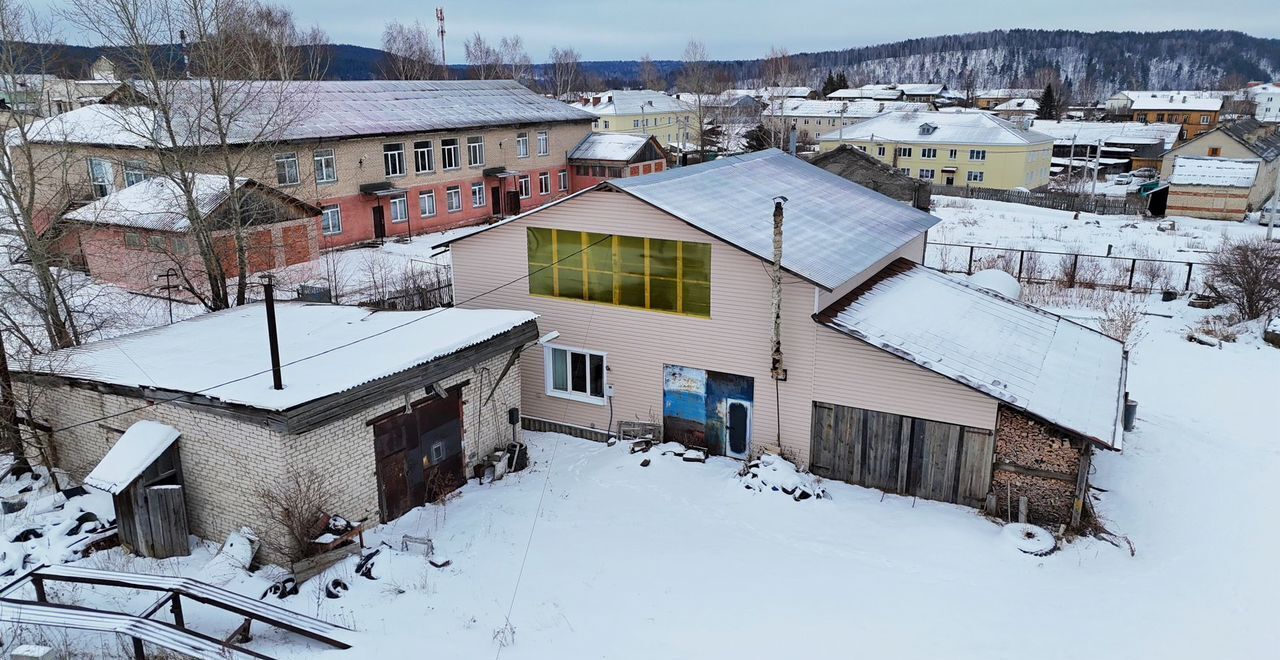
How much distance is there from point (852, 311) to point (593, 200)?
5.59 meters

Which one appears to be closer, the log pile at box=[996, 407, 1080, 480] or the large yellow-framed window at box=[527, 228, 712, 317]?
the log pile at box=[996, 407, 1080, 480]

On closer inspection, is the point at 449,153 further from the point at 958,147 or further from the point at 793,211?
the point at 958,147

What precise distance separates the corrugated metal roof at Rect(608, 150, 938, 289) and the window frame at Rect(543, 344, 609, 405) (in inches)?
145

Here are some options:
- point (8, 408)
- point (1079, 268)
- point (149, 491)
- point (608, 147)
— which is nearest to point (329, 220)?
point (608, 147)

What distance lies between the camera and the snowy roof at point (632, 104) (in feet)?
291

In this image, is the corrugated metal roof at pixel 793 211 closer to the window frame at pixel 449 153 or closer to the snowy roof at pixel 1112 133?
the window frame at pixel 449 153

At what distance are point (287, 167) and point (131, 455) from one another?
24.1 metres

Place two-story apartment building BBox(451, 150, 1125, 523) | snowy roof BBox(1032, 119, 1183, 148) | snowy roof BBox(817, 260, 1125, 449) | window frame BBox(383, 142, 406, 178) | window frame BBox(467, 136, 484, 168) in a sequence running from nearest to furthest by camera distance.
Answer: snowy roof BBox(817, 260, 1125, 449), two-story apartment building BBox(451, 150, 1125, 523), window frame BBox(383, 142, 406, 178), window frame BBox(467, 136, 484, 168), snowy roof BBox(1032, 119, 1183, 148)

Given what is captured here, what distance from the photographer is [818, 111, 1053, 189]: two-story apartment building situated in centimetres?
6378

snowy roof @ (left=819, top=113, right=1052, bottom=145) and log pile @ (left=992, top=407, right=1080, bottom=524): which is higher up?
snowy roof @ (left=819, top=113, right=1052, bottom=145)

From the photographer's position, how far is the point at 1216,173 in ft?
166

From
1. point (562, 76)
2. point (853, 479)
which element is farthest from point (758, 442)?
point (562, 76)

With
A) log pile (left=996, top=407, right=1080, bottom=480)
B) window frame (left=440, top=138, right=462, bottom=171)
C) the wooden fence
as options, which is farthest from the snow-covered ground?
log pile (left=996, top=407, right=1080, bottom=480)

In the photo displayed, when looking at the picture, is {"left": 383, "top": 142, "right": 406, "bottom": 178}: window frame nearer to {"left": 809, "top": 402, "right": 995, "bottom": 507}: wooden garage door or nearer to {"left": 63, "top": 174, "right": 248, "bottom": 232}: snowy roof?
{"left": 63, "top": 174, "right": 248, "bottom": 232}: snowy roof
